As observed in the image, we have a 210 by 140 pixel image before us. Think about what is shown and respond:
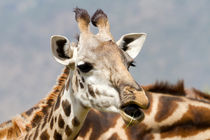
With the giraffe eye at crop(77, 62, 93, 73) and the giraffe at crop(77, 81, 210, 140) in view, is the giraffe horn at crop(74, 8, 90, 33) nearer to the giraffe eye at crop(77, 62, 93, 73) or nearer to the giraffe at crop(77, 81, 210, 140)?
the giraffe eye at crop(77, 62, 93, 73)

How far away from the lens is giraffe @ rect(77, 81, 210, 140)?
9.02m

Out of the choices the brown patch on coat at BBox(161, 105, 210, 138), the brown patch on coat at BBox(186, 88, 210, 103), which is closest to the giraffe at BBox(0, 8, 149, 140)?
the brown patch on coat at BBox(161, 105, 210, 138)

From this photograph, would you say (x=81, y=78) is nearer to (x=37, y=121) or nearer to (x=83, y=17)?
(x=83, y=17)

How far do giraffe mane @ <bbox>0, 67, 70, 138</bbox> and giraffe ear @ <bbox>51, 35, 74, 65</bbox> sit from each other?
115 centimetres

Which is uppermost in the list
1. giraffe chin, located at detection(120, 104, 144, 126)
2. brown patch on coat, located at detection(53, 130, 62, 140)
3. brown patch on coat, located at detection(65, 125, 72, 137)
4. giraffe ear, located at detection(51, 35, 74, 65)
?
giraffe ear, located at detection(51, 35, 74, 65)

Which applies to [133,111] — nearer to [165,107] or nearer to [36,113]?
[36,113]

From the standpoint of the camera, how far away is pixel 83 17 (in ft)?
25.0

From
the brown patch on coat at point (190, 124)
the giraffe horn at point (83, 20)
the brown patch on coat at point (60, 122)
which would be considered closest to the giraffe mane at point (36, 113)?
the brown patch on coat at point (60, 122)

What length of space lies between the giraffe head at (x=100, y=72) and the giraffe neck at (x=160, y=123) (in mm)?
2112

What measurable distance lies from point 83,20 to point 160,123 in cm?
322

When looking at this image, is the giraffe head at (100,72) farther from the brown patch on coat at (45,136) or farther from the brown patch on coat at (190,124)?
the brown patch on coat at (190,124)

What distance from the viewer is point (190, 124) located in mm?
9383

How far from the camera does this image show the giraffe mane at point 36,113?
8289 mm

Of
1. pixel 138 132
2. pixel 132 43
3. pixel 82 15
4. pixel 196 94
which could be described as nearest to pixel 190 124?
pixel 138 132
